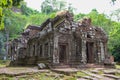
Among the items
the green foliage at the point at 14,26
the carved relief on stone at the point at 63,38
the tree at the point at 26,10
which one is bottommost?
the carved relief on stone at the point at 63,38

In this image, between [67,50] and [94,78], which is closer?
[94,78]

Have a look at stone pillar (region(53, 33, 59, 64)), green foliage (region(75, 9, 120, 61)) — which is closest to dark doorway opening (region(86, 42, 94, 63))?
stone pillar (region(53, 33, 59, 64))

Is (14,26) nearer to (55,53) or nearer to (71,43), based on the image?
(71,43)

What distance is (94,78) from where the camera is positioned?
1082 centimetres

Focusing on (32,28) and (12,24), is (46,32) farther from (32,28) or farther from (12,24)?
(12,24)

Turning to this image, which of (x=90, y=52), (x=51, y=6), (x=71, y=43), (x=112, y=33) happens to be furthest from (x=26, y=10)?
(x=71, y=43)

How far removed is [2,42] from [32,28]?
21.7m

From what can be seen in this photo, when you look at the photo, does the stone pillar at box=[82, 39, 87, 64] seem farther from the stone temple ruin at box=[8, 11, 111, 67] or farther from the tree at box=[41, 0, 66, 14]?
the tree at box=[41, 0, 66, 14]

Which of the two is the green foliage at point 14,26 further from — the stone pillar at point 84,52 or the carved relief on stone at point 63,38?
the stone pillar at point 84,52

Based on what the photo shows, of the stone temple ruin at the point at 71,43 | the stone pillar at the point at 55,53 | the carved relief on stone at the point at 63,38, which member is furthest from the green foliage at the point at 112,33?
the stone pillar at the point at 55,53

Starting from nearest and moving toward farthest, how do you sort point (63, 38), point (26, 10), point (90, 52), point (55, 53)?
point (55, 53), point (63, 38), point (90, 52), point (26, 10)

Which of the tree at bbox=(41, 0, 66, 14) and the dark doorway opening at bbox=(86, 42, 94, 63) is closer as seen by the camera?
the dark doorway opening at bbox=(86, 42, 94, 63)

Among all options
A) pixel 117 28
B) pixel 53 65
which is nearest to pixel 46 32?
pixel 53 65

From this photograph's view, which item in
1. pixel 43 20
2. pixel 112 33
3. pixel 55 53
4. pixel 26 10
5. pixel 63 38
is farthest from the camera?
pixel 26 10
